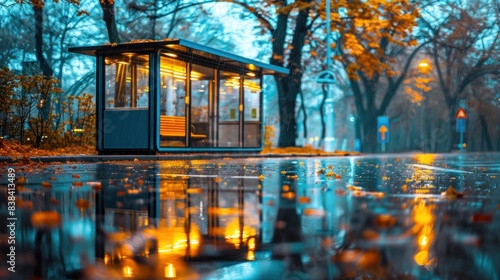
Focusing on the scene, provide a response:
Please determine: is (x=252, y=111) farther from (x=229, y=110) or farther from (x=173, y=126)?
(x=173, y=126)

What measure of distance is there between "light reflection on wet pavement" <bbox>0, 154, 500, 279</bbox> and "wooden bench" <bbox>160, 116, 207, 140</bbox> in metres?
11.3

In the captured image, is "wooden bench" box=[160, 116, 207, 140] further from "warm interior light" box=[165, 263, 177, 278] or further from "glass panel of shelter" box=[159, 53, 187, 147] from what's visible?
"warm interior light" box=[165, 263, 177, 278]

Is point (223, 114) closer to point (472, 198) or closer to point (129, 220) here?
point (472, 198)

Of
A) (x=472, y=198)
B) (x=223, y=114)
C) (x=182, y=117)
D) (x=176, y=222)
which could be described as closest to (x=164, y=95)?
(x=182, y=117)

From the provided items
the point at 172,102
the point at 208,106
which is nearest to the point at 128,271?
the point at 172,102

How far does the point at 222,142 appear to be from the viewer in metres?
22.0

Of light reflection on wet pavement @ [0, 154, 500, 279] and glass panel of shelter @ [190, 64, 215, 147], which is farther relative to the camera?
glass panel of shelter @ [190, 64, 215, 147]

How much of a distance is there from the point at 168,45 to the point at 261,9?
1014cm

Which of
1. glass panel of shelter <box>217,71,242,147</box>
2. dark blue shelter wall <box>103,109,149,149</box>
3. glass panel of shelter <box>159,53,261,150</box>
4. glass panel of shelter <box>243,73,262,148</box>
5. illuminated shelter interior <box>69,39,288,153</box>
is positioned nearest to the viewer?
illuminated shelter interior <box>69,39,288,153</box>

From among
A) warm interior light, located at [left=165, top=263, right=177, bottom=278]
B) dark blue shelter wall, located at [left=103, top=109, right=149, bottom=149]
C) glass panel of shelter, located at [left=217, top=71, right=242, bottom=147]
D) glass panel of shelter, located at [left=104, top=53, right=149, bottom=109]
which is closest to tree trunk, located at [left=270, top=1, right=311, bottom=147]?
glass panel of shelter, located at [left=217, top=71, right=242, bottom=147]

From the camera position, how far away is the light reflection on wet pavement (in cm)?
323

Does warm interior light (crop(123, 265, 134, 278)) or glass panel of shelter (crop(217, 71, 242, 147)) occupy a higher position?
glass panel of shelter (crop(217, 71, 242, 147))

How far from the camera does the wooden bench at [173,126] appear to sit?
1800 centimetres

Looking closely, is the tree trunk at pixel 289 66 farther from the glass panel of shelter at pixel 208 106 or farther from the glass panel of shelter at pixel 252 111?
the glass panel of shelter at pixel 208 106
